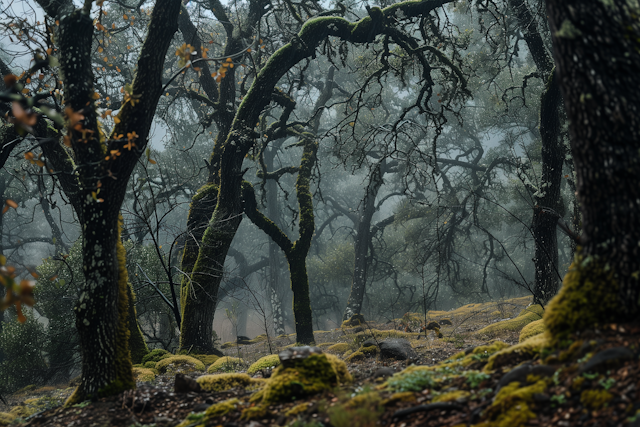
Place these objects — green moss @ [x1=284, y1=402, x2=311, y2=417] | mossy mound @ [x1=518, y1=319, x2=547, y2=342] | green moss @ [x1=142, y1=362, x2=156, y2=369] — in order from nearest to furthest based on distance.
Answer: green moss @ [x1=284, y1=402, x2=311, y2=417] → mossy mound @ [x1=518, y1=319, x2=547, y2=342] → green moss @ [x1=142, y1=362, x2=156, y2=369]

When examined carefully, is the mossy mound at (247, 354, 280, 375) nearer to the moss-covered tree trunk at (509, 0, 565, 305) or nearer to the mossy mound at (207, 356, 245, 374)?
the mossy mound at (207, 356, 245, 374)

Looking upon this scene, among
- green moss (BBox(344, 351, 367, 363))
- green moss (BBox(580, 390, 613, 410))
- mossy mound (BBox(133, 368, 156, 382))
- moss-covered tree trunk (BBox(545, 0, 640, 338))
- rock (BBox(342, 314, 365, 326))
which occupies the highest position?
moss-covered tree trunk (BBox(545, 0, 640, 338))

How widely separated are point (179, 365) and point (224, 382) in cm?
294

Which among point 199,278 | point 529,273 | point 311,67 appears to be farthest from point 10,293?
point 529,273

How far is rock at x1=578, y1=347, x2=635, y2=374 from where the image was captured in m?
2.27

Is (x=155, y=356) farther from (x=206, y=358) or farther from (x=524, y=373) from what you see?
(x=524, y=373)

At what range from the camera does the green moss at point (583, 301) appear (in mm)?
2537

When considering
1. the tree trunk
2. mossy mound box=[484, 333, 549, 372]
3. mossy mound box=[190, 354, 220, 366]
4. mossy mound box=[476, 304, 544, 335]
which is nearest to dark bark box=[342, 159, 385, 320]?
mossy mound box=[476, 304, 544, 335]

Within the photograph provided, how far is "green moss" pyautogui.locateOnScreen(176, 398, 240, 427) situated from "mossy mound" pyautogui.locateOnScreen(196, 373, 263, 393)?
928 millimetres

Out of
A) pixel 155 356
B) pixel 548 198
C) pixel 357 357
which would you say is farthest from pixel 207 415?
pixel 548 198

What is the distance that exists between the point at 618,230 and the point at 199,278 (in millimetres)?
6802

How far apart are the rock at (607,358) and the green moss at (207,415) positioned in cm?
263

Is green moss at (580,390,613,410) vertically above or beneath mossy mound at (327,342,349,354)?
above

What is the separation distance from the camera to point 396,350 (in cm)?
628
